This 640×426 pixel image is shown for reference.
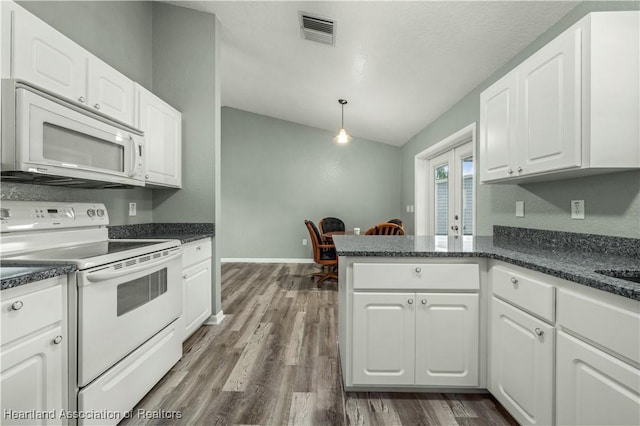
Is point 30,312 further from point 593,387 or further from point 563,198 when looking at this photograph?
point 563,198

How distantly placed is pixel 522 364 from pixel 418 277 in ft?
1.96

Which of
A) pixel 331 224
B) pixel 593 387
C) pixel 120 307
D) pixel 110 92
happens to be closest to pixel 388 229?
pixel 331 224

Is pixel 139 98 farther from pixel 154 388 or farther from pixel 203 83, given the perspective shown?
pixel 154 388

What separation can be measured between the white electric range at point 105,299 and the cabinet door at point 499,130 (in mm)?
2282

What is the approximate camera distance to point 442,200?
14.2 ft

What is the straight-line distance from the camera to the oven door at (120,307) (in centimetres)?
123

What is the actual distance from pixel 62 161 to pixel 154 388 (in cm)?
141

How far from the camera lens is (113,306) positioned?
138cm

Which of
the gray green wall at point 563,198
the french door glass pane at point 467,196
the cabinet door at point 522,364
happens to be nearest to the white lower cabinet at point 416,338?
the cabinet door at point 522,364

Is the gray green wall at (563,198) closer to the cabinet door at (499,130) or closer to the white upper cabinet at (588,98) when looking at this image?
the white upper cabinet at (588,98)

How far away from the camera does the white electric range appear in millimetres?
1225

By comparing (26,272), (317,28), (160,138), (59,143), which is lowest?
(26,272)

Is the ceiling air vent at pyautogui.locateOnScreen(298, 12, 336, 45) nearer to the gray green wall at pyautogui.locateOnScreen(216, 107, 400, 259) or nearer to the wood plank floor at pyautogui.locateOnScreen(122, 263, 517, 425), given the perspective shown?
the wood plank floor at pyautogui.locateOnScreen(122, 263, 517, 425)

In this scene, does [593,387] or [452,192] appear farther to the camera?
[452,192]
